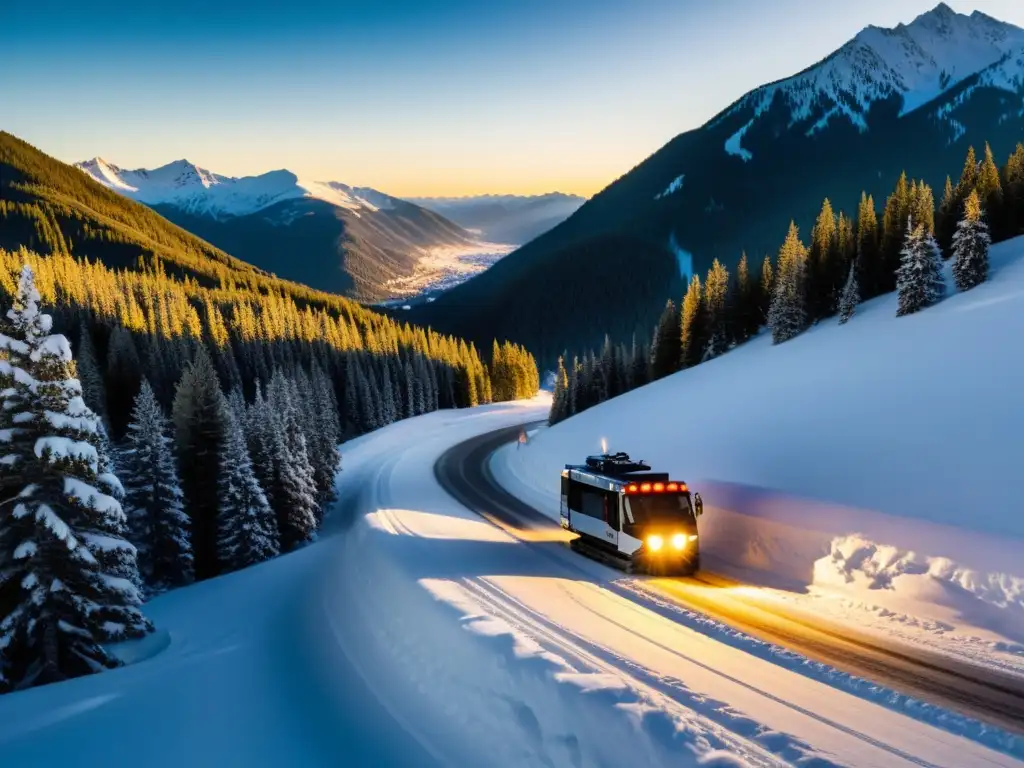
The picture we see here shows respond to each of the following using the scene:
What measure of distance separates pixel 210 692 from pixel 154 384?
92488 mm

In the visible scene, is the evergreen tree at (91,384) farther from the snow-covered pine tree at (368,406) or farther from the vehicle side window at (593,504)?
the vehicle side window at (593,504)

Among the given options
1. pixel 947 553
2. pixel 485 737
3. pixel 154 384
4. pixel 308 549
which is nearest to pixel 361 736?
pixel 485 737

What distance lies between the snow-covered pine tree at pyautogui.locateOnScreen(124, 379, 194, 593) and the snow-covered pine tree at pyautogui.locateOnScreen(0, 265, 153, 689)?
52.8ft

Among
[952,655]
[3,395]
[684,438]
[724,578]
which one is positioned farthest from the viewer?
[684,438]

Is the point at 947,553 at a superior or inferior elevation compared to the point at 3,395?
inferior

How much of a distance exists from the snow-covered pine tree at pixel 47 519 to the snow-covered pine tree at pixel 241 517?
53.3ft

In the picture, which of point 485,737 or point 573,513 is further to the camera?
point 573,513

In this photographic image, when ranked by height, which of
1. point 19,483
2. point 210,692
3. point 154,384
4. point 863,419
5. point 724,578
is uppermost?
point 154,384

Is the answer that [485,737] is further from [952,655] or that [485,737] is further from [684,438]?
[684,438]

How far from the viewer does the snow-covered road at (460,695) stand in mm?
8422

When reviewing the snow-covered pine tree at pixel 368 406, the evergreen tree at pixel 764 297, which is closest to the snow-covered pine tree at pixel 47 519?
the evergreen tree at pixel 764 297

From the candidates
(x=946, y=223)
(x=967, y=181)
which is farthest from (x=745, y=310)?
(x=967, y=181)

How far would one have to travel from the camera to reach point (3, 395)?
14.0 metres

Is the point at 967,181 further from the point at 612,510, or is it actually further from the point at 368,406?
the point at 368,406
